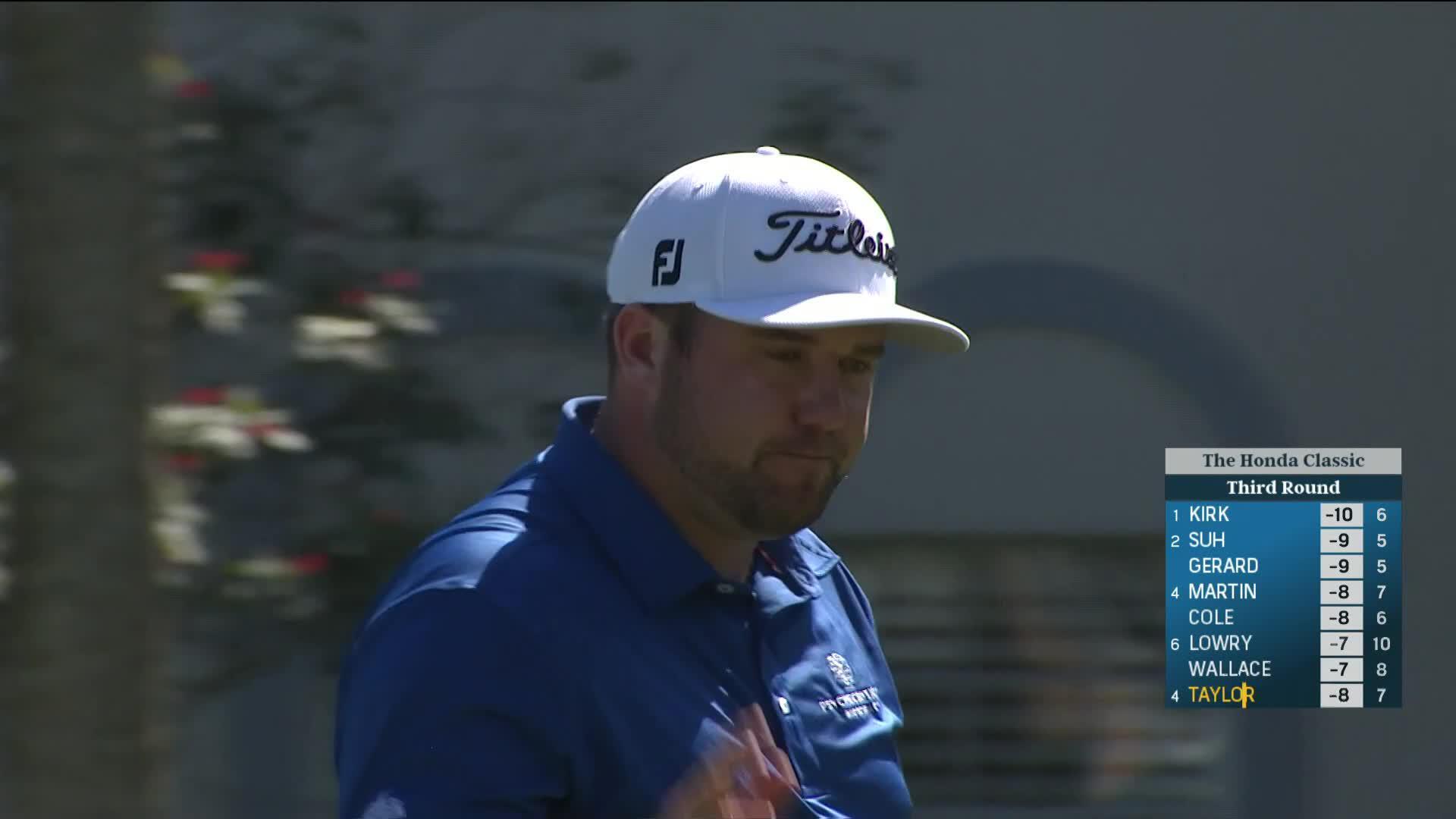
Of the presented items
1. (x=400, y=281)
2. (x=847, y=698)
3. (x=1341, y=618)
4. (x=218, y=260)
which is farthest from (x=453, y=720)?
(x=1341, y=618)

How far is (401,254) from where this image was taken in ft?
11.8

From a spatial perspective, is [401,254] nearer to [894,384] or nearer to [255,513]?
[255,513]

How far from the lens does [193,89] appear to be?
3.25 meters

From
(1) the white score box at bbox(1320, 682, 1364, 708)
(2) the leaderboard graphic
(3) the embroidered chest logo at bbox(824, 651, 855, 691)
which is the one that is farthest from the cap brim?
(1) the white score box at bbox(1320, 682, 1364, 708)

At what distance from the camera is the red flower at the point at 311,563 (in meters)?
3.19

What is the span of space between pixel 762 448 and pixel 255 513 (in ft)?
4.75

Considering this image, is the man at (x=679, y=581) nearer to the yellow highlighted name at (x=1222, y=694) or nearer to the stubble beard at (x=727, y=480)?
the stubble beard at (x=727, y=480)

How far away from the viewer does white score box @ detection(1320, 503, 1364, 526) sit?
418 centimetres

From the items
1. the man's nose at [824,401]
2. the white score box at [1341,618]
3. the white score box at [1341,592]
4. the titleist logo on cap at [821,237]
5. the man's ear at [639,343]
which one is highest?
the titleist logo on cap at [821,237]

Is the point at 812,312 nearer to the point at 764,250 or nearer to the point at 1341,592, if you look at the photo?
the point at 764,250

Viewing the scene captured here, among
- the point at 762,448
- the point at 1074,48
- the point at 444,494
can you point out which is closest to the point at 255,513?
the point at 444,494

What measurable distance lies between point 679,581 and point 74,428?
2.05ft

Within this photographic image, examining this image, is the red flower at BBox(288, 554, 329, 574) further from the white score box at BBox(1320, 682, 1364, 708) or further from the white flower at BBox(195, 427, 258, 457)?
the white score box at BBox(1320, 682, 1364, 708)

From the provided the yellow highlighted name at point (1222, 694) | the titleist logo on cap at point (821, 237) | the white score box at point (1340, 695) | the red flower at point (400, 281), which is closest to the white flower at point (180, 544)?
the titleist logo on cap at point (821, 237)
